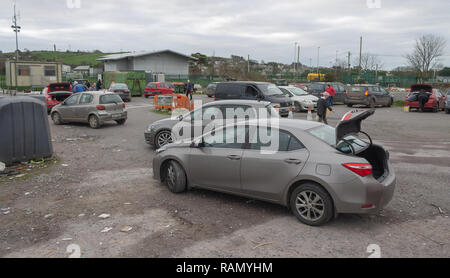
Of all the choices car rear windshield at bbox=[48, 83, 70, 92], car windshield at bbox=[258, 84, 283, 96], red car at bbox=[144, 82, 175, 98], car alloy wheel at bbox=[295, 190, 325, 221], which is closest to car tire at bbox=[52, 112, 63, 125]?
car rear windshield at bbox=[48, 83, 70, 92]

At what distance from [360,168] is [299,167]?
2.72 feet

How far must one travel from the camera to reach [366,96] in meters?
25.6

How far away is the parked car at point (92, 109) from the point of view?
1533cm

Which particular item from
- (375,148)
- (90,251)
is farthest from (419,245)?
(90,251)

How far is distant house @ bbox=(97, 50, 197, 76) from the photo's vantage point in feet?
181

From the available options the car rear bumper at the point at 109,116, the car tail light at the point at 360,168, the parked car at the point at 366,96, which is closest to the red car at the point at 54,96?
the car rear bumper at the point at 109,116

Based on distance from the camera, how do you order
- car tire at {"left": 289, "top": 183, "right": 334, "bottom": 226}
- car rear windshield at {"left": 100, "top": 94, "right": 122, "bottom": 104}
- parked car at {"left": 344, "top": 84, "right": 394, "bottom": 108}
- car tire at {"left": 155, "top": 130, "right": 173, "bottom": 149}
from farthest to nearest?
parked car at {"left": 344, "top": 84, "right": 394, "bottom": 108}
car rear windshield at {"left": 100, "top": 94, "right": 122, "bottom": 104}
car tire at {"left": 155, "top": 130, "right": 173, "bottom": 149}
car tire at {"left": 289, "top": 183, "right": 334, "bottom": 226}

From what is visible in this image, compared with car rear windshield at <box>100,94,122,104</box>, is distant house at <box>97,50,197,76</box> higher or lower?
higher

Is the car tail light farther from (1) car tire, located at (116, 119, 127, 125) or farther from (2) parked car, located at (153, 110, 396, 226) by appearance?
(1) car tire, located at (116, 119, 127, 125)

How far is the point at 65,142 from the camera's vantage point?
500 inches

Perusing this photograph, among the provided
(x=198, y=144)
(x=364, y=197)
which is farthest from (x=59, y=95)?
(x=364, y=197)

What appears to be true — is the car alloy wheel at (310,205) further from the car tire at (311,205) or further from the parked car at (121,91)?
the parked car at (121,91)

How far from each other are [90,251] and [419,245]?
13.6 ft

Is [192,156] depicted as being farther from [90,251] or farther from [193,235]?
[90,251]
